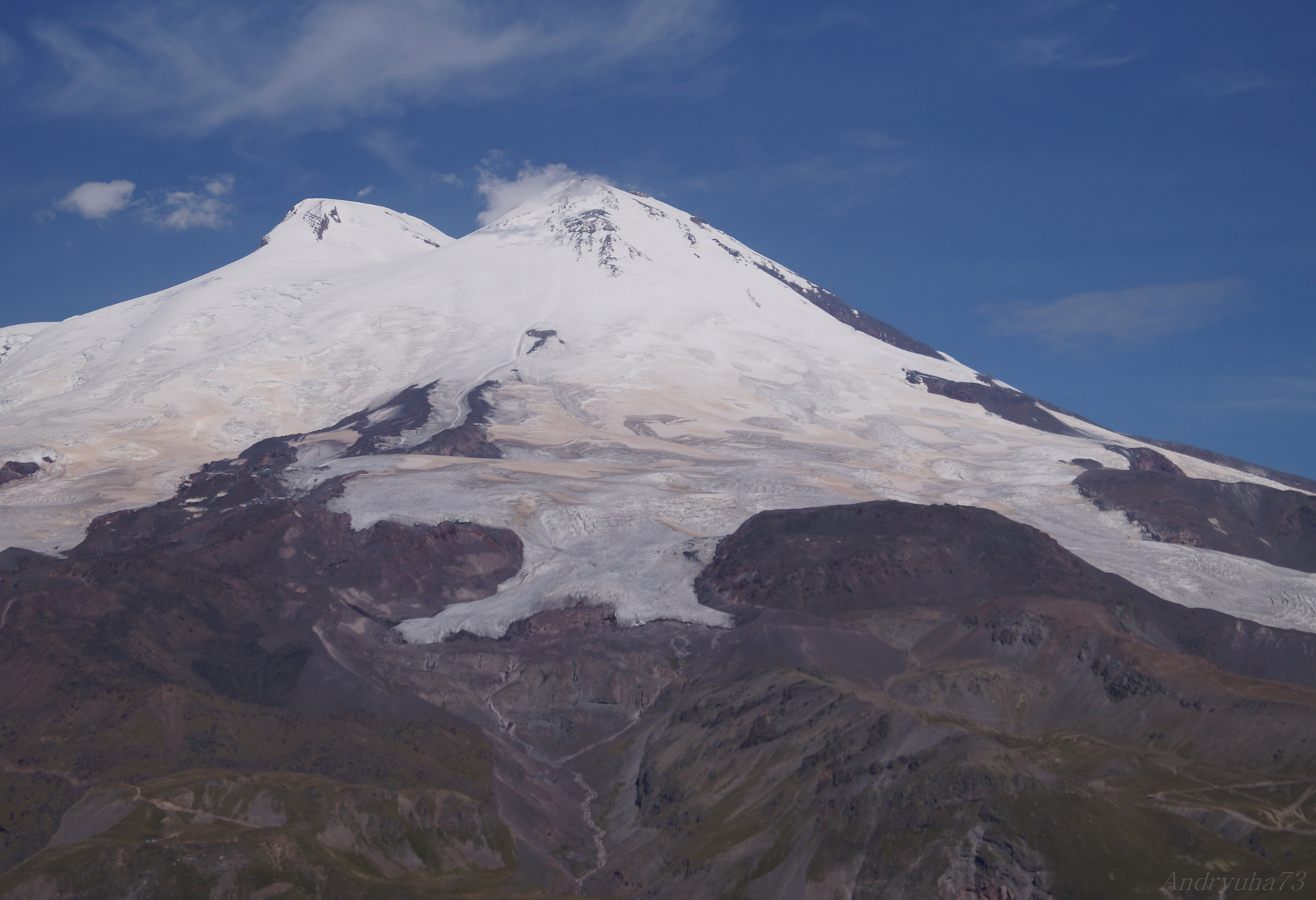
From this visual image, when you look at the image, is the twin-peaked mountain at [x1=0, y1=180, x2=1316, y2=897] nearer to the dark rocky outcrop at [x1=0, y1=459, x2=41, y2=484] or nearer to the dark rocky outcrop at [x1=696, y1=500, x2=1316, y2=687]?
the dark rocky outcrop at [x1=696, y1=500, x2=1316, y2=687]

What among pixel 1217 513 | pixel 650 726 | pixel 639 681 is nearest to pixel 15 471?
pixel 639 681

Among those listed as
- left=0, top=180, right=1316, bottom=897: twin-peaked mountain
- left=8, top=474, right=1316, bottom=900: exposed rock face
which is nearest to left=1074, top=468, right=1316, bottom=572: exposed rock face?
left=0, top=180, right=1316, bottom=897: twin-peaked mountain

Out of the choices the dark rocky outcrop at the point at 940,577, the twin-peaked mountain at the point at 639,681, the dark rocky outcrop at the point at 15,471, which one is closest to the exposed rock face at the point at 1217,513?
the twin-peaked mountain at the point at 639,681

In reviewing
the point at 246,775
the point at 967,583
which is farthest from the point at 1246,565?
the point at 246,775

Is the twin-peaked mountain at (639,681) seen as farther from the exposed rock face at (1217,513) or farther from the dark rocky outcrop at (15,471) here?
the dark rocky outcrop at (15,471)

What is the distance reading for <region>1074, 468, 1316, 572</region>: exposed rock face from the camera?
173 meters

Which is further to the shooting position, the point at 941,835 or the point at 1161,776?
the point at 1161,776

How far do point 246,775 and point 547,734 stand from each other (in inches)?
1344

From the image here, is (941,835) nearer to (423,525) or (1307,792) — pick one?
(1307,792)

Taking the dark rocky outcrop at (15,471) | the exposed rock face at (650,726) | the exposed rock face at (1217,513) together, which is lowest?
the exposed rock face at (650,726)

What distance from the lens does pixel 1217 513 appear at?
18325 centimetres

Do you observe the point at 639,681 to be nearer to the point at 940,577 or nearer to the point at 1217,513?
the point at 940,577

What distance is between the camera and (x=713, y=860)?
246 feet

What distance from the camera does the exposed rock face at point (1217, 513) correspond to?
173000 mm
